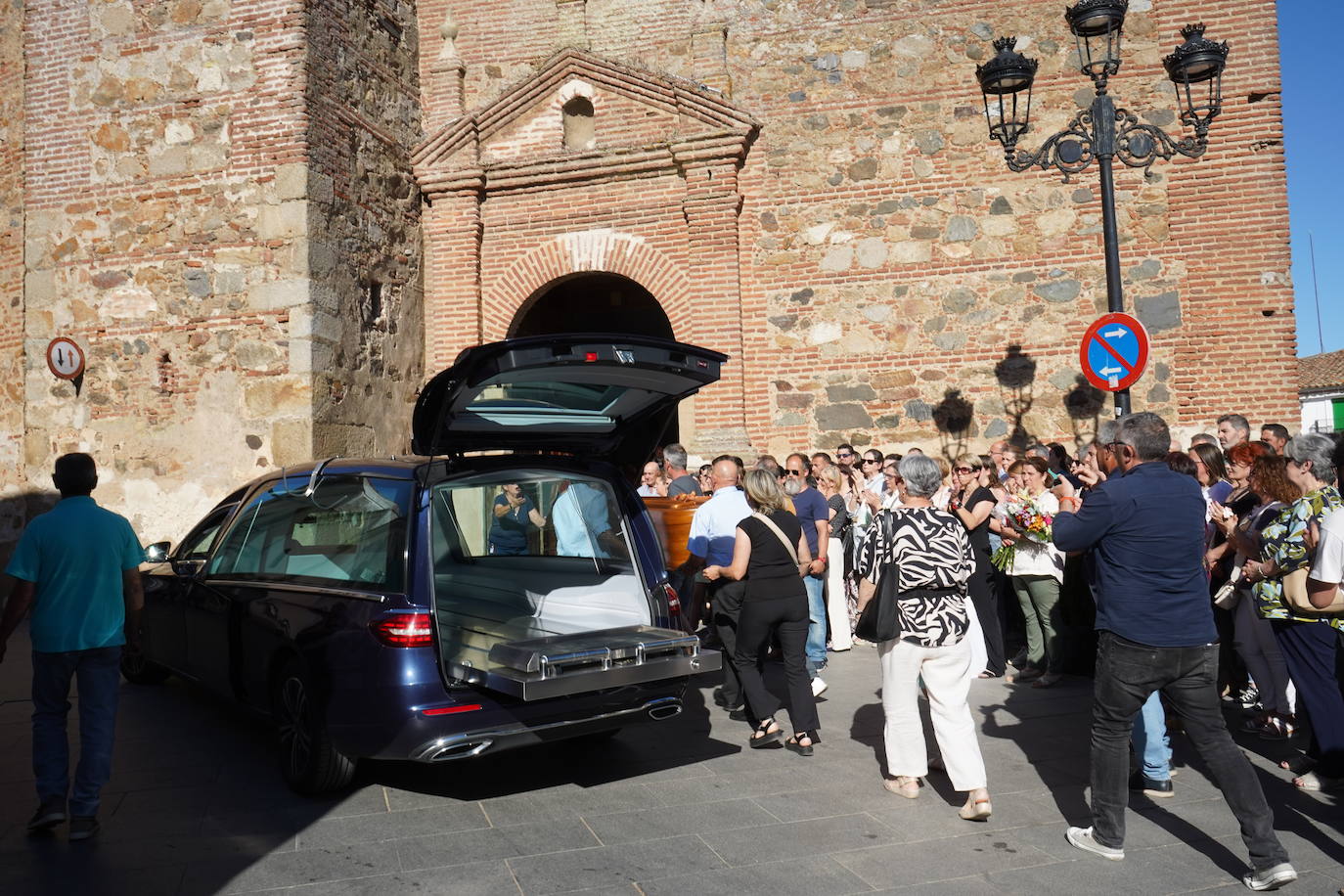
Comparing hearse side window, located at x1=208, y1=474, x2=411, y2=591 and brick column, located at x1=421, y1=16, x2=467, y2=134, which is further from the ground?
brick column, located at x1=421, y1=16, x2=467, y2=134

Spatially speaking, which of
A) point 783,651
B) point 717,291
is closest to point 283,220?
point 717,291

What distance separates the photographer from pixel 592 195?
1245cm

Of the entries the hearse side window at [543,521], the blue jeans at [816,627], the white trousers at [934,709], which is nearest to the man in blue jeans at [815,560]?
the blue jeans at [816,627]

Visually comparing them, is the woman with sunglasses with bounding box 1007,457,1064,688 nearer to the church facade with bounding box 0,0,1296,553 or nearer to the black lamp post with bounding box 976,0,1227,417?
the black lamp post with bounding box 976,0,1227,417

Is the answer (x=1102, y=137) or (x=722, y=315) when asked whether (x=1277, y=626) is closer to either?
(x=1102, y=137)

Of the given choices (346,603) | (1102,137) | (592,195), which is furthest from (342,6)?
(346,603)

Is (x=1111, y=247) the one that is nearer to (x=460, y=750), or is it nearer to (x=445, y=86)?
(x=460, y=750)

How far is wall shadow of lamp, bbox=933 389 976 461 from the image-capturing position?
11305mm

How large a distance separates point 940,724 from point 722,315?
7.67 metres

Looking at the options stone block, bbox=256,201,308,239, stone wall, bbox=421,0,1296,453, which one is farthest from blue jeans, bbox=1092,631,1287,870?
stone block, bbox=256,201,308,239

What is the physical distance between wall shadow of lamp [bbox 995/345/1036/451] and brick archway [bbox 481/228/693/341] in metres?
3.62

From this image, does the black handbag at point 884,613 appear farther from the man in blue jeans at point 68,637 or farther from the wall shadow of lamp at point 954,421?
the wall shadow of lamp at point 954,421

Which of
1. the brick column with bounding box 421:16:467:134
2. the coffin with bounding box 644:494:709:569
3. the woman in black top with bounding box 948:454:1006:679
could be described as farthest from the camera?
the brick column with bounding box 421:16:467:134

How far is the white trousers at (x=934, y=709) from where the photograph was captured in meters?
4.56
